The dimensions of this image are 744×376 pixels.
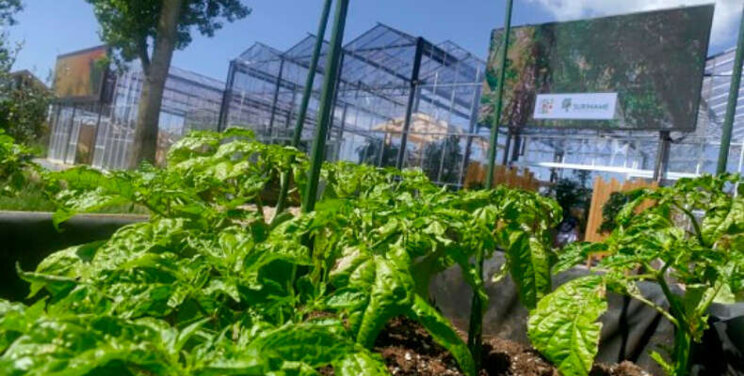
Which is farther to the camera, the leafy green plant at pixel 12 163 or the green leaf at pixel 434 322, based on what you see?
the leafy green plant at pixel 12 163

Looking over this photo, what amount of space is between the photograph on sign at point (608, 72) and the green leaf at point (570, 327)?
34.9ft

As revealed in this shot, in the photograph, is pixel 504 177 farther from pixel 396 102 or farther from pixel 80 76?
pixel 80 76

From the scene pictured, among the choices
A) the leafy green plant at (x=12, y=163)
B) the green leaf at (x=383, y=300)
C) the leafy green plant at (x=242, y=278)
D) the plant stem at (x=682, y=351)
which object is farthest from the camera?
the leafy green plant at (x=12, y=163)

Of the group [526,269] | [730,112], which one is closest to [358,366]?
[526,269]

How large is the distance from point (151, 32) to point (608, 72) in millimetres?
10379

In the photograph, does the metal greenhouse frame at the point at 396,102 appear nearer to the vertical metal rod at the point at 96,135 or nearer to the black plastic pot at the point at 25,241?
the vertical metal rod at the point at 96,135

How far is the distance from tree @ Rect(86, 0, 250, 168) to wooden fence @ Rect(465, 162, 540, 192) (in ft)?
22.1

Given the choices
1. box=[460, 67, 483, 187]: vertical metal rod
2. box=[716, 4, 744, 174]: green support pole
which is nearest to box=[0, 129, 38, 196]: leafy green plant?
box=[716, 4, 744, 174]: green support pole

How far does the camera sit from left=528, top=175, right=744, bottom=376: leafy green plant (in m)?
1.22

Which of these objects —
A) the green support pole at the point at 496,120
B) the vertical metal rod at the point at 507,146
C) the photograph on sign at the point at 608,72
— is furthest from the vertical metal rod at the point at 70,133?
the green support pole at the point at 496,120

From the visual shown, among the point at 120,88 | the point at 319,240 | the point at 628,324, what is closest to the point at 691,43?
the point at 628,324

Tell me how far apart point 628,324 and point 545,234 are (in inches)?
20.5

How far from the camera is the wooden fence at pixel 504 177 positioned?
12.0 m

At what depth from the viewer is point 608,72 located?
454 inches
